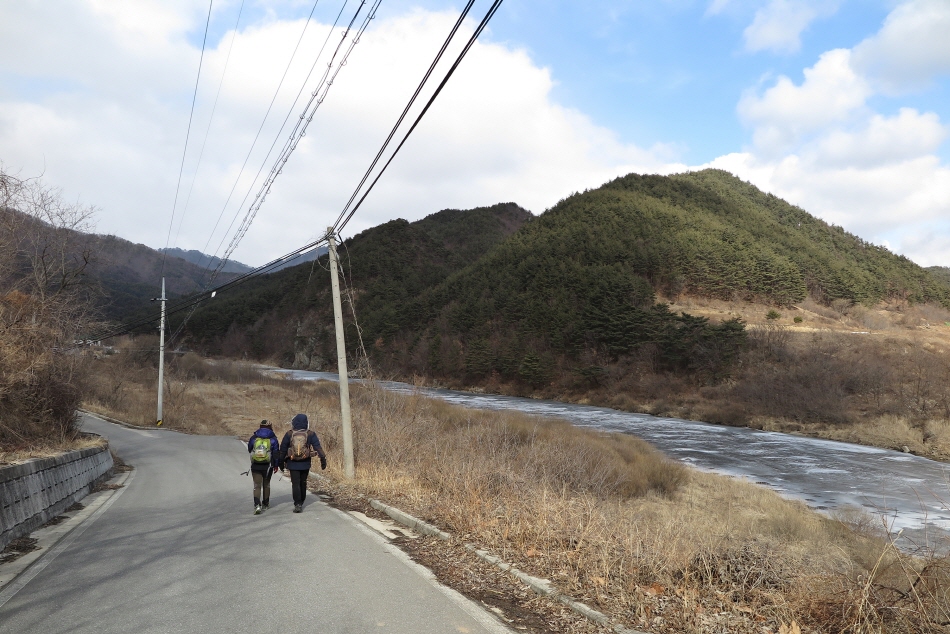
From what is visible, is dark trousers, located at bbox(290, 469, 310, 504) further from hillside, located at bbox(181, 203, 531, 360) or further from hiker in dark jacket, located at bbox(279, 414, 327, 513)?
hillside, located at bbox(181, 203, 531, 360)

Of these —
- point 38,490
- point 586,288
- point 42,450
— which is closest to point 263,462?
point 38,490

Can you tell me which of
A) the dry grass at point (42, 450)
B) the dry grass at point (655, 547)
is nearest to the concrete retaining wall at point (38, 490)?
the dry grass at point (42, 450)

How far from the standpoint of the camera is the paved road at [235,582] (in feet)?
15.4

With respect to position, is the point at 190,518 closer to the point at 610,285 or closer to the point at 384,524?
the point at 384,524

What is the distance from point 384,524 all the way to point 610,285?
5767cm

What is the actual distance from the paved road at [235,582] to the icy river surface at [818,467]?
9.31 meters

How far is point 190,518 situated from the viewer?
933 cm

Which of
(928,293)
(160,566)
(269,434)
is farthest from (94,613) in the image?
(928,293)

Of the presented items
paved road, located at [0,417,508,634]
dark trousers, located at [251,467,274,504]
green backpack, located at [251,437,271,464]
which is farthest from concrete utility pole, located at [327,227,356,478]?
green backpack, located at [251,437,271,464]

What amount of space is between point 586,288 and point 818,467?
47.0m

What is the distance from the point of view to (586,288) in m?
67.9

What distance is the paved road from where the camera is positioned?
4680 mm

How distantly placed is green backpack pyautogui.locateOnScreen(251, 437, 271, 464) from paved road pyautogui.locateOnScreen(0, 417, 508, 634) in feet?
2.96

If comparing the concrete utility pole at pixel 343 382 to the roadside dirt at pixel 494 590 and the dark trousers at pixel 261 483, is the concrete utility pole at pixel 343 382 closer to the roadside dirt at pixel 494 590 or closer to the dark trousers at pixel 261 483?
the dark trousers at pixel 261 483
